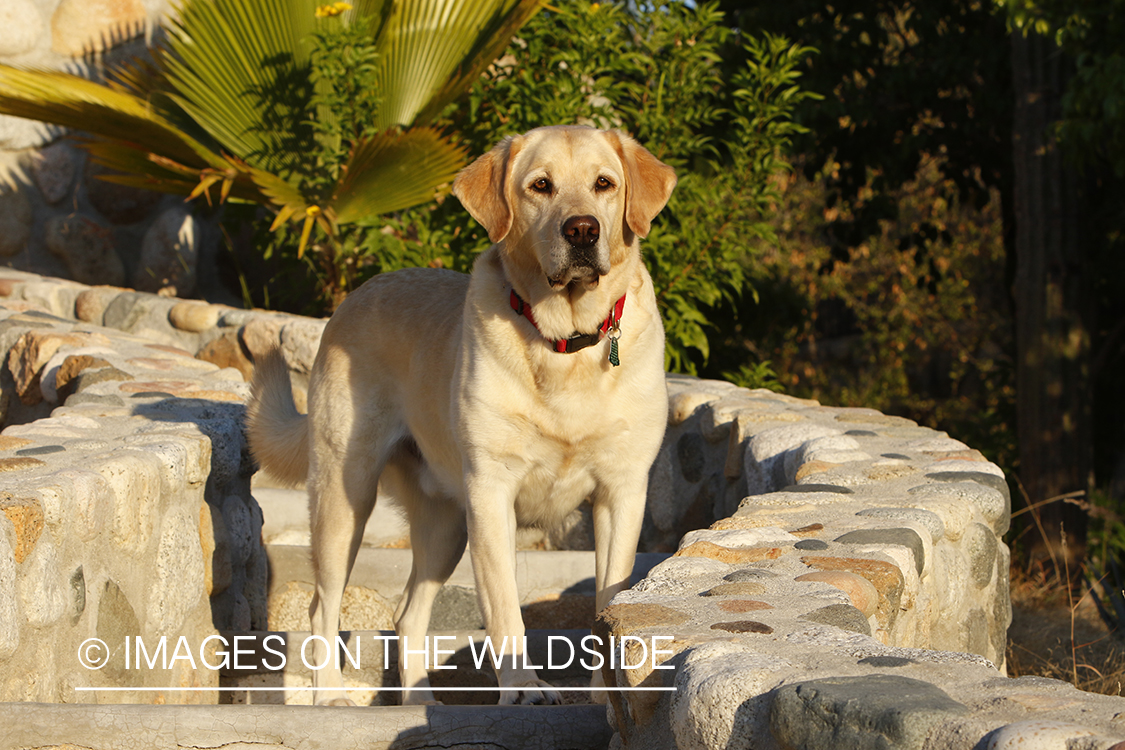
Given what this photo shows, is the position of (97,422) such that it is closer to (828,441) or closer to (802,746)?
(828,441)

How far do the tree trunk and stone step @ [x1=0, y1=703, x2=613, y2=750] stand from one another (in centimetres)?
527

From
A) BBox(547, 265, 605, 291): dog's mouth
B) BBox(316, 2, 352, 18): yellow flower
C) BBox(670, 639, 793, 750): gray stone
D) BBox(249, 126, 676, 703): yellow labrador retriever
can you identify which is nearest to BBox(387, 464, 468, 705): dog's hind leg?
BBox(249, 126, 676, 703): yellow labrador retriever

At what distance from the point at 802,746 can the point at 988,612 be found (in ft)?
6.30

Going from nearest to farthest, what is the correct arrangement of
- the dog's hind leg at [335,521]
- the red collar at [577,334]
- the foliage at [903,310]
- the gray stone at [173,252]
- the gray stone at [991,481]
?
the red collar at [577,334] → the gray stone at [991,481] → the dog's hind leg at [335,521] → the gray stone at [173,252] → the foliage at [903,310]

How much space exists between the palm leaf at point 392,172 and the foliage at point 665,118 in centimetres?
18

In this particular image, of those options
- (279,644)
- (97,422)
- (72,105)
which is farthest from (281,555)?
(72,105)

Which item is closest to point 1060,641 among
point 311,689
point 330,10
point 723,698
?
point 311,689

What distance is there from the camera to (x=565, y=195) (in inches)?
110

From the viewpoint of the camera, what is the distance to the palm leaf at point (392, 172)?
5.12 m

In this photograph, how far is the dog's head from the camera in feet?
8.87

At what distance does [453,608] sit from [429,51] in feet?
9.97

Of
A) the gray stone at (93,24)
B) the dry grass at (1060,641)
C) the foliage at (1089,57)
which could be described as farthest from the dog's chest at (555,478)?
the gray stone at (93,24)

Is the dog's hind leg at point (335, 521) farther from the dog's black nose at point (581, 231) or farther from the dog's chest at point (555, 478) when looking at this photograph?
the dog's black nose at point (581, 231)

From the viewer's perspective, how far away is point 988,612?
3.16 m
